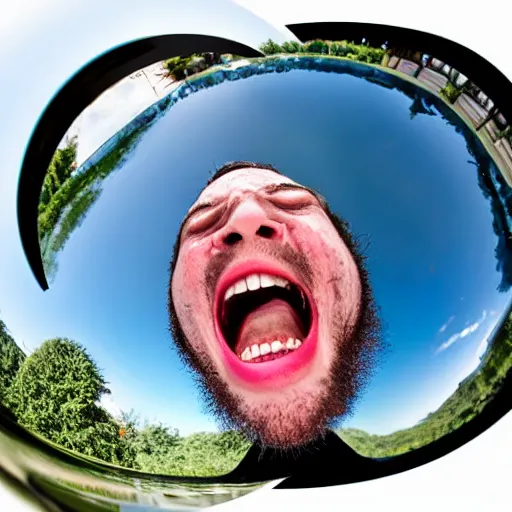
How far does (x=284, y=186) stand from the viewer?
2154 mm

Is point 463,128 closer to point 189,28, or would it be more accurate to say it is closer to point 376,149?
point 376,149

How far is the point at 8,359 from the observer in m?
2.55

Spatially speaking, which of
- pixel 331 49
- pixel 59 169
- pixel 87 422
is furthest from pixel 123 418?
pixel 331 49

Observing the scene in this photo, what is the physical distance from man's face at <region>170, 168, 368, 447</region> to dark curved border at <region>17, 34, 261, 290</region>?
1.80 feet

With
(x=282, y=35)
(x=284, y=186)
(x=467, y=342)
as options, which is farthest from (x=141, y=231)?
(x=467, y=342)

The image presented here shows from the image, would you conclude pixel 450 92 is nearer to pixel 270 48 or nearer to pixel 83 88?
pixel 270 48

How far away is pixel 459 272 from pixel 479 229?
164mm

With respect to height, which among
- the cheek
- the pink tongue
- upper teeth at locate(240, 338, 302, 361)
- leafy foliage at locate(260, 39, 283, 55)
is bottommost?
upper teeth at locate(240, 338, 302, 361)

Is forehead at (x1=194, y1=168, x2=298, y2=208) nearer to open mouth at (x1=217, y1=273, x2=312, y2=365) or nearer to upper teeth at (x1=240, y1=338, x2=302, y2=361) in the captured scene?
open mouth at (x1=217, y1=273, x2=312, y2=365)

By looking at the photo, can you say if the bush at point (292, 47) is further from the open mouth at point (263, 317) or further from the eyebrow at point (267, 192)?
the open mouth at point (263, 317)

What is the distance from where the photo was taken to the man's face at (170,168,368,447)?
6.91ft

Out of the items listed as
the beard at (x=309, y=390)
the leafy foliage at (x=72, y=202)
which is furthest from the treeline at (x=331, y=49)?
the beard at (x=309, y=390)

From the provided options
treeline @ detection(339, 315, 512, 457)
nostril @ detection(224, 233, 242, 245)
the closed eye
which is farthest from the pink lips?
treeline @ detection(339, 315, 512, 457)

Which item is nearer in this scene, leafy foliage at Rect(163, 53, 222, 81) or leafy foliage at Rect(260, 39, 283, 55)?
leafy foliage at Rect(163, 53, 222, 81)
